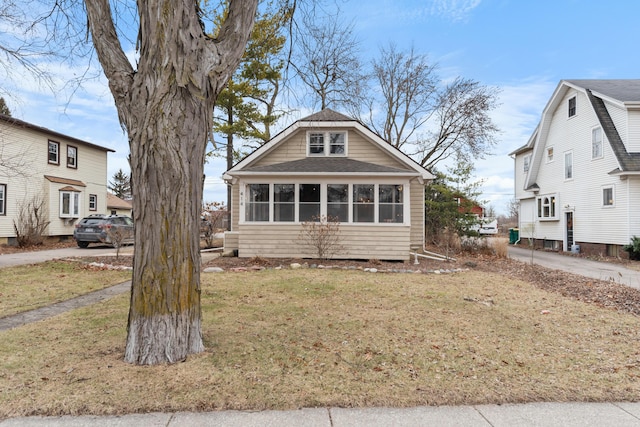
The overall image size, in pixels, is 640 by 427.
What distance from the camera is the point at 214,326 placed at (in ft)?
15.8

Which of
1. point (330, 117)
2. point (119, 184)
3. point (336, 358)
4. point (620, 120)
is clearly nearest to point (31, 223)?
point (330, 117)

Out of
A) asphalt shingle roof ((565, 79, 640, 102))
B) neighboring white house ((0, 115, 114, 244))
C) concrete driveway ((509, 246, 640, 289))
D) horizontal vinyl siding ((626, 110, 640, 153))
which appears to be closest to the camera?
concrete driveway ((509, 246, 640, 289))

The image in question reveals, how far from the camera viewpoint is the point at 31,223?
17891 millimetres

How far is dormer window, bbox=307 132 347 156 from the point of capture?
13953 millimetres

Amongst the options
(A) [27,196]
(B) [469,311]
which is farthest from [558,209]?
(A) [27,196]

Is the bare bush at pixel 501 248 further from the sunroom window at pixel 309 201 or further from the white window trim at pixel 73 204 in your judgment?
the white window trim at pixel 73 204

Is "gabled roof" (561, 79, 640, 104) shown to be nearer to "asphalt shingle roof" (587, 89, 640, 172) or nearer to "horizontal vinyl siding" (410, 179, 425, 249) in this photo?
"asphalt shingle roof" (587, 89, 640, 172)

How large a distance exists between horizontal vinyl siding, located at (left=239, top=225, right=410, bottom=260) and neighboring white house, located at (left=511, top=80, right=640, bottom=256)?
388 inches

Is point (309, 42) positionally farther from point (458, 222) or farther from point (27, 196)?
point (27, 196)

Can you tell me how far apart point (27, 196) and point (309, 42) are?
775 inches

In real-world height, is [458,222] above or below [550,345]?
above

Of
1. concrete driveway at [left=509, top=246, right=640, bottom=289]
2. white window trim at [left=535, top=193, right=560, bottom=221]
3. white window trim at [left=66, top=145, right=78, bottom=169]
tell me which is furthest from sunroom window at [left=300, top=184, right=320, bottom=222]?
white window trim at [left=66, top=145, right=78, bottom=169]

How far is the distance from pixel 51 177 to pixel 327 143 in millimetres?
16343

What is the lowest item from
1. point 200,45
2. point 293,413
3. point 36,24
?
point 293,413
